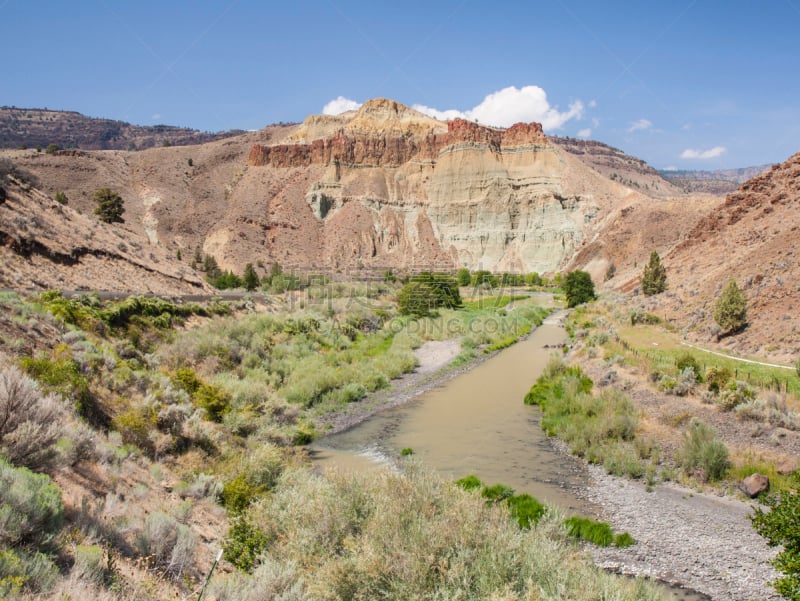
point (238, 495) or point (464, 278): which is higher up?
point (464, 278)

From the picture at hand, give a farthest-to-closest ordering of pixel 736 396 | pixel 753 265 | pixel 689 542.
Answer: pixel 753 265
pixel 736 396
pixel 689 542

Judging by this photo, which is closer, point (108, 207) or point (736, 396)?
point (736, 396)

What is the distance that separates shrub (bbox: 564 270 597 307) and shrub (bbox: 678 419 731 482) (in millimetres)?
42980

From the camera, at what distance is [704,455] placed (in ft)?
44.4

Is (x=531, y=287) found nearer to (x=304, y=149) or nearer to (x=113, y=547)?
(x=304, y=149)

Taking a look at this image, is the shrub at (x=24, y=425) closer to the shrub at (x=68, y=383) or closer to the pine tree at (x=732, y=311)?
the shrub at (x=68, y=383)

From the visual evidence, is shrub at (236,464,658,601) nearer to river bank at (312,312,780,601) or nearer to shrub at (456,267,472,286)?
river bank at (312,312,780,601)

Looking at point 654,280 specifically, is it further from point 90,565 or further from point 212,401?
point 90,565

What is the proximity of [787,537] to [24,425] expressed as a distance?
990 cm

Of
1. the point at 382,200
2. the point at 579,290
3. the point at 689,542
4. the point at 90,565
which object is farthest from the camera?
the point at 382,200

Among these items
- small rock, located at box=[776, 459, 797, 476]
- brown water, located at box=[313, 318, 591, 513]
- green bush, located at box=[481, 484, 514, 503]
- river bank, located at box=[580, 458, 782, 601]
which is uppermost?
small rock, located at box=[776, 459, 797, 476]

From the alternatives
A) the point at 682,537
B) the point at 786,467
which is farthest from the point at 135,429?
the point at 786,467

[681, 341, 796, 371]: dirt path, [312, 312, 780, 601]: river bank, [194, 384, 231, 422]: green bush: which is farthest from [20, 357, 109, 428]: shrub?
[681, 341, 796, 371]: dirt path

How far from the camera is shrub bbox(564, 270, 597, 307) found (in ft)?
185
